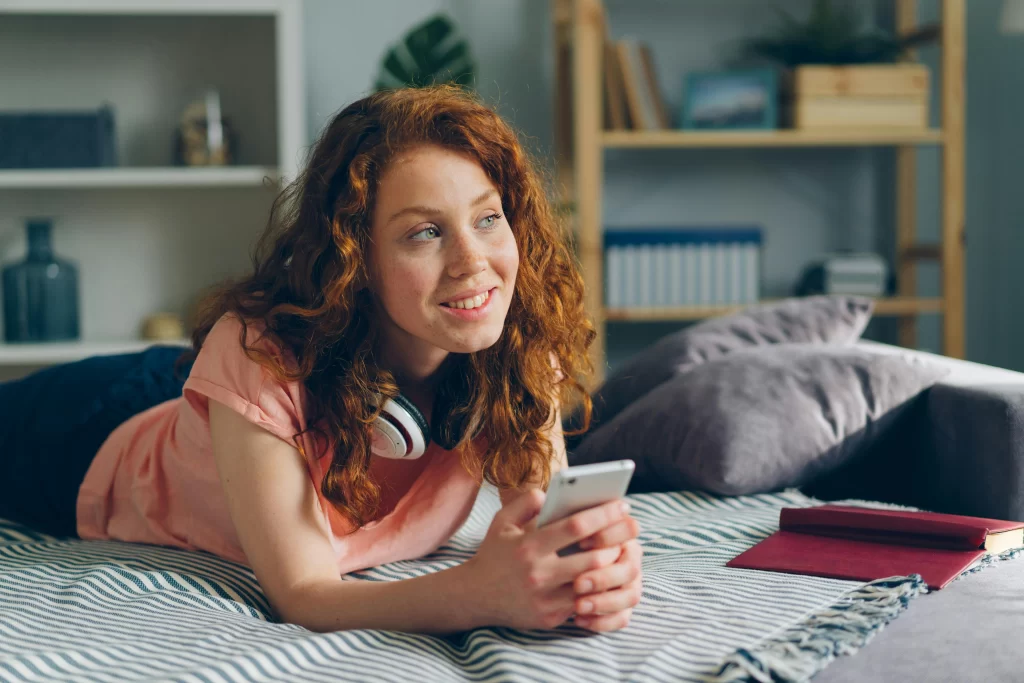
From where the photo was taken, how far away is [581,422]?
164 centimetres

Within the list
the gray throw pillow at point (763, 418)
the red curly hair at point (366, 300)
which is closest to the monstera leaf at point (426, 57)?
the gray throw pillow at point (763, 418)

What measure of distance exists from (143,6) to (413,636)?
2.07 metres

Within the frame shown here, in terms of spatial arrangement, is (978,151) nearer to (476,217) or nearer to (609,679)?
(476,217)

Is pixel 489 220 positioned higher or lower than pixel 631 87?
lower

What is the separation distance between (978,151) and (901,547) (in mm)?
2224

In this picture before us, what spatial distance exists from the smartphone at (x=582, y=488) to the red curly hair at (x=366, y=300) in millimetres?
265

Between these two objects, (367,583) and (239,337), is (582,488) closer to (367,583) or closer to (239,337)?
(367,583)

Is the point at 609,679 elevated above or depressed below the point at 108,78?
below

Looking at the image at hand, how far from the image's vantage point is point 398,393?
38.7 inches

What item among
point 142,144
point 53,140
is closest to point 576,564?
point 53,140

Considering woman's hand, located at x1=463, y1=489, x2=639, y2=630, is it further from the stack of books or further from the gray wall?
the gray wall

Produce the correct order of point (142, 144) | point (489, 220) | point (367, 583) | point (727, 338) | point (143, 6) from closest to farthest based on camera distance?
point (367, 583) → point (489, 220) → point (727, 338) → point (143, 6) → point (142, 144)

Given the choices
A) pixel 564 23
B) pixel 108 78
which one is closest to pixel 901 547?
pixel 564 23

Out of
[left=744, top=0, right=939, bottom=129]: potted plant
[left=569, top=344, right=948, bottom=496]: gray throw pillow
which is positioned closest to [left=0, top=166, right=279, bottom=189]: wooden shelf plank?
[left=744, top=0, right=939, bottom=129]: potted plant
